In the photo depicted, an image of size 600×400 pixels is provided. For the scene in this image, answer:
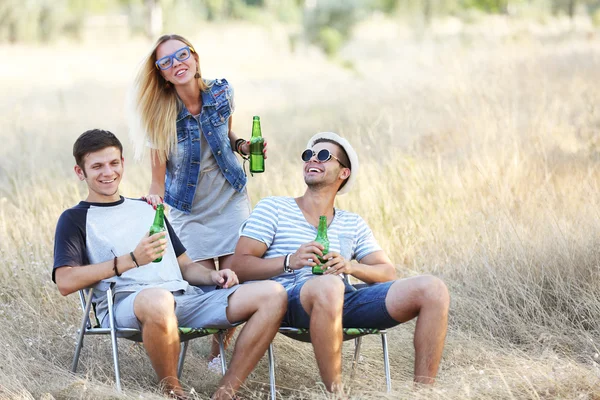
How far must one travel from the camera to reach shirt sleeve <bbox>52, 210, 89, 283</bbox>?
11.4 feet

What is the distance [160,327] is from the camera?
10.9 feet

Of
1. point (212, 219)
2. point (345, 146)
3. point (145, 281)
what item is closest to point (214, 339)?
point (212, 219)

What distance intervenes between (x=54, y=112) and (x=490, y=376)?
9.88 m

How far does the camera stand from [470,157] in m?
6.97

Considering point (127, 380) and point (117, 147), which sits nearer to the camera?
point (117, 147)

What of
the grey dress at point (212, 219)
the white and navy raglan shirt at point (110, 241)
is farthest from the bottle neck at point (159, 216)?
the grey dress at point (212, 219)

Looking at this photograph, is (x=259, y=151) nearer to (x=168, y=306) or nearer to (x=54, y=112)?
(x=168, y=306)

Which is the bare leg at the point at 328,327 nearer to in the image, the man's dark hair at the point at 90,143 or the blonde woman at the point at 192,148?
the blonde woman at the point at 192,148

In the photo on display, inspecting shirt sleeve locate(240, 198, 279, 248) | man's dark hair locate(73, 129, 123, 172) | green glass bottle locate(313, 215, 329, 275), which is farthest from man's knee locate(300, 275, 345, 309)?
man's dark hair locate(73, 129, 123, 172)

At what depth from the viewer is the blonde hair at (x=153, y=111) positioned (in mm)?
4199

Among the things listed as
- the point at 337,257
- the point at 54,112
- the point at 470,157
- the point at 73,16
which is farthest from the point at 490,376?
the point at 73,16

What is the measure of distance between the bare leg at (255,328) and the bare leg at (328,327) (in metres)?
0.15

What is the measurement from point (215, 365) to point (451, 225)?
7.07 ft

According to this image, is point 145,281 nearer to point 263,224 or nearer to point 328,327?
point 263,224
